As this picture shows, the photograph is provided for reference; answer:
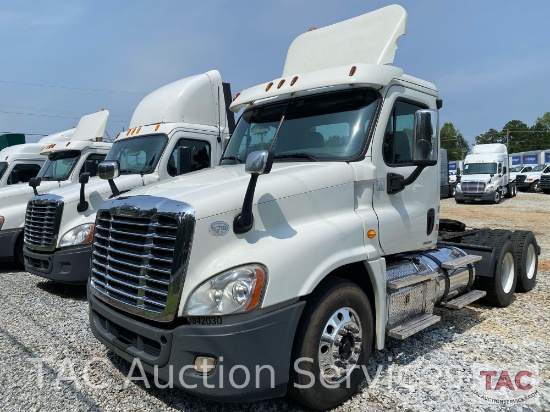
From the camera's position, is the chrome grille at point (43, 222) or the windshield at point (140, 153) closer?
the chrome grille at point (43, 222)

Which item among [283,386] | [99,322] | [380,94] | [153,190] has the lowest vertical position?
[283,386]

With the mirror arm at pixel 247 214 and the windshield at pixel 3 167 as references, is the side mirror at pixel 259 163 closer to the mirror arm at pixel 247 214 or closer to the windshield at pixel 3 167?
the mirror arm at pixel 247 214

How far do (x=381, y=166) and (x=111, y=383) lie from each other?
287 centimetres

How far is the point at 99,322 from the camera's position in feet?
11.7

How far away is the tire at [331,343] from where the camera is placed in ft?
9.91

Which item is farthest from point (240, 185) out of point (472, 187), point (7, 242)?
point (472, 187)

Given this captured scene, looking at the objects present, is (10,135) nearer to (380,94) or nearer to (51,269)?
(51,269)

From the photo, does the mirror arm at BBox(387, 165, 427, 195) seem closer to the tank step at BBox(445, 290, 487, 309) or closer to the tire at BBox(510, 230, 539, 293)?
the tank step at BBox(445, 290, 487, 309)

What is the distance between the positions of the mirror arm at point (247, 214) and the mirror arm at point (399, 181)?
1.48 m

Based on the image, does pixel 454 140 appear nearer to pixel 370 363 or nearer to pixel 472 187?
pixel 472 187

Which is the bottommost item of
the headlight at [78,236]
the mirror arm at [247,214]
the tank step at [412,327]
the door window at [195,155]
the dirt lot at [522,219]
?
the dirt lot at [522,219]

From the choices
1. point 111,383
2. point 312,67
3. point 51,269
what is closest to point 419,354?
point 111,383

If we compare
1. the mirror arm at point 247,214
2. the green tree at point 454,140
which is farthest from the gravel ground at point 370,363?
the green tree at point 454,140

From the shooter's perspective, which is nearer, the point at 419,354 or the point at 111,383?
the point at 111,383
